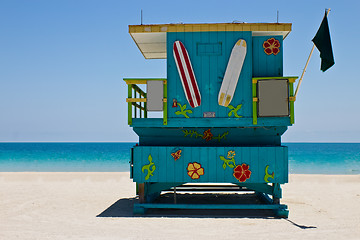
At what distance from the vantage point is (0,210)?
1231 centimetres

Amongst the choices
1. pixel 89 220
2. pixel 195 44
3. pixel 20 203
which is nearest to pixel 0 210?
pixel 20 203

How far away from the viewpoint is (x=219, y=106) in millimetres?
11492

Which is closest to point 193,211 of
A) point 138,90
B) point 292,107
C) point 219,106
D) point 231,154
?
point 231,154

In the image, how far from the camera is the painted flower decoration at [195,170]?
1141cm

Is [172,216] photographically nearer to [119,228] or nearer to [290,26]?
[119,228]

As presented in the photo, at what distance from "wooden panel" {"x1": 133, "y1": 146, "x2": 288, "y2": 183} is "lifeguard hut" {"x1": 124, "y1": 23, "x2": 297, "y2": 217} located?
0.03 metres

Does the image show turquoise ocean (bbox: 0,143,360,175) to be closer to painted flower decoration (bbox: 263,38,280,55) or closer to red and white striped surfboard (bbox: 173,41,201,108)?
painted flower decoration (bbox: 263,38,280,55)

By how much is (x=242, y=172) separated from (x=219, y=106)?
1.87 m

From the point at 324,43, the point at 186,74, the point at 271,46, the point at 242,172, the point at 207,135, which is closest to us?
the point at 324,43

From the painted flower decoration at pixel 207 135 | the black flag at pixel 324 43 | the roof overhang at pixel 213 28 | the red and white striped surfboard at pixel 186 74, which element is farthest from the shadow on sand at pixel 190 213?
the roof overhang at pixel 213 28

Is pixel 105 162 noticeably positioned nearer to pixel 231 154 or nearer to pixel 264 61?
pixel 231 154

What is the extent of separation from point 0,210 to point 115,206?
3344mm

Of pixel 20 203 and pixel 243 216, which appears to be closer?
pixel 243 216

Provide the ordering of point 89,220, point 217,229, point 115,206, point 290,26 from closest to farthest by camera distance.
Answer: point 217,229
point 89,220
point 290,26
point 115,206
